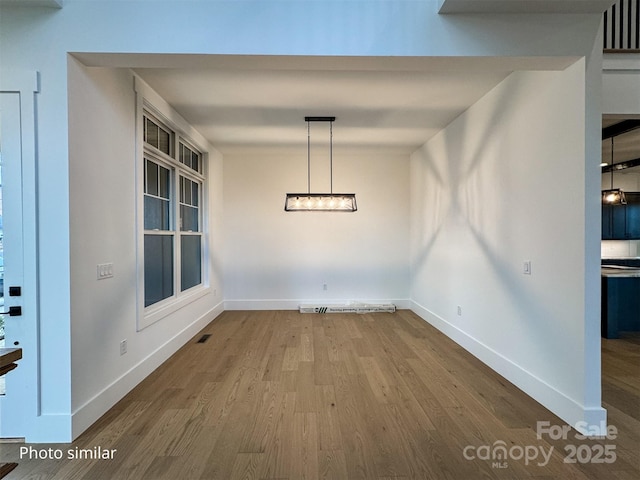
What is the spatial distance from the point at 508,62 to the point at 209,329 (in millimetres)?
4757

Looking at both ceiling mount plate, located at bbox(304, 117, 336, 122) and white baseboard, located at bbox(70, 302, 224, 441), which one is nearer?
white baseboard, located at bbox(70, 302, 224, 441)

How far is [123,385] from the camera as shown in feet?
9.34

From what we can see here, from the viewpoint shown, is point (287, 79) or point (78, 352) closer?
point (78, 352)

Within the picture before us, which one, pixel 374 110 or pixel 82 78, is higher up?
pixel 374 110

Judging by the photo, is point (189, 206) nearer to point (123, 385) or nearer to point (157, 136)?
point (157, 136)

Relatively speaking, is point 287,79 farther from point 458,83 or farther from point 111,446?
point 111,446

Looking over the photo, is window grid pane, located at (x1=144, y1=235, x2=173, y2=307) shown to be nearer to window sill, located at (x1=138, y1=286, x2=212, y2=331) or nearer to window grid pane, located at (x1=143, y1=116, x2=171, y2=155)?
window sill, located at (x1=138, y1=286, x2=212, y2=331)

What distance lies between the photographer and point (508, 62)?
233 centimetres

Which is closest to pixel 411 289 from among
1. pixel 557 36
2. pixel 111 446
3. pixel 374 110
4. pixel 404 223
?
pixel 404 223

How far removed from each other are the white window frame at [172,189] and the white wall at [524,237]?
3520 mm

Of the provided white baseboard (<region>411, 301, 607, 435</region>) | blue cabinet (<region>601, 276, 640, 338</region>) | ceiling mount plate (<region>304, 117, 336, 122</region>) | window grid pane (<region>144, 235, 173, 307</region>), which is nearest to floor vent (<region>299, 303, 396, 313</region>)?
white baseboard (<region>411, 301, 607, 435</region>)

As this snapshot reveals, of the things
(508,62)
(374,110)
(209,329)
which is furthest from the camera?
(209,329)

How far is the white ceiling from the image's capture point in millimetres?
2332

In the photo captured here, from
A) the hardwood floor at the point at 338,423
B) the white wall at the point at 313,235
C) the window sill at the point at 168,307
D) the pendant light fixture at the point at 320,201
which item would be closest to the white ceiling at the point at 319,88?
the pendant light fixture at the point at 320,201
